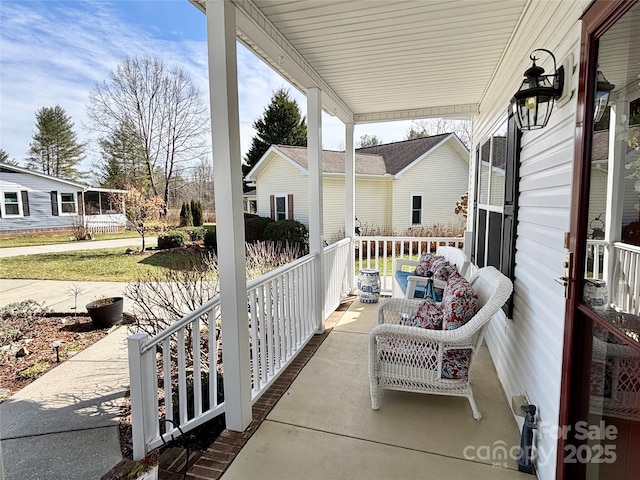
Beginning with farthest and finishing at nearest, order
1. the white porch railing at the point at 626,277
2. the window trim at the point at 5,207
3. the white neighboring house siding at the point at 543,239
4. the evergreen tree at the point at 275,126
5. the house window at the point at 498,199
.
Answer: the evergreen tree at the point at 275,126 < the window trim at the point at 5,207 < the house window at the point at 498,199 < the white neighboring house siding at the point at 543,239 < the white porch railing at the point at 626,277

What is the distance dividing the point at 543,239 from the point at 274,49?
2.42 metres

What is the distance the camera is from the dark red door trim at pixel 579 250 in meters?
1.44

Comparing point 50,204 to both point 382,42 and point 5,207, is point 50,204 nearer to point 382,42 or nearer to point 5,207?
point 5,207

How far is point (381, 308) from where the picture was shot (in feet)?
10.5

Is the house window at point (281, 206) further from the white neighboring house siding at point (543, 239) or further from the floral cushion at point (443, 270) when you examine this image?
the white neighboring house siding at point (543, 239)

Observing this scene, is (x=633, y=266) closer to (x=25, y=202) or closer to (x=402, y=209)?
(x=25, y=202)

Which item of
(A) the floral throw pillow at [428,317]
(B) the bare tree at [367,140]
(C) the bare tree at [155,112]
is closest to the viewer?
(A) the floral throw pillow at [428,317]

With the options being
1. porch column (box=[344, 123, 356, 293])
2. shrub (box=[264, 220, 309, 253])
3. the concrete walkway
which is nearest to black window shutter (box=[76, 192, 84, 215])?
the concrete walkway

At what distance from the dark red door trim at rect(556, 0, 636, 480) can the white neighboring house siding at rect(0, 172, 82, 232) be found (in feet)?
15.5

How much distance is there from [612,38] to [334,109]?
3.85m

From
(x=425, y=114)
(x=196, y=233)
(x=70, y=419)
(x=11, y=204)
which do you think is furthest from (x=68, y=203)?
(x=425, y=114)

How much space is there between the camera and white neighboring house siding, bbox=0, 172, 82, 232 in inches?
157

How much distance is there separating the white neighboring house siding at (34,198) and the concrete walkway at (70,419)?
1.85 metres

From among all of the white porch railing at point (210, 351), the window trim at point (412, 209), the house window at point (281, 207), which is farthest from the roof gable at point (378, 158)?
the white porch railing at point (210, 351)
